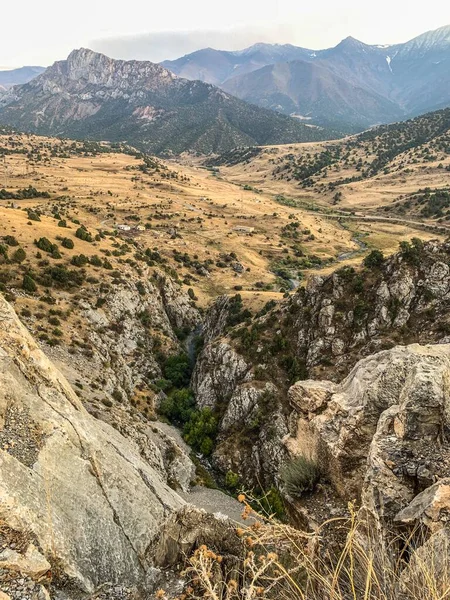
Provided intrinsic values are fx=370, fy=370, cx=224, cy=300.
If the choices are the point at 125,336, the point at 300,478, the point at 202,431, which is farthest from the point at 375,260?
the point at 300,478

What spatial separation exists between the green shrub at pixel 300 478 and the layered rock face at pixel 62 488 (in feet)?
19.9

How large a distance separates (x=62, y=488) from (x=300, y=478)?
33.3ft

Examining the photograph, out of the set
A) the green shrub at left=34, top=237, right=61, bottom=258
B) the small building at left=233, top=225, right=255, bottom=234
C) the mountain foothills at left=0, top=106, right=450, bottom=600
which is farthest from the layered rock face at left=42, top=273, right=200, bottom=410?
the small building at left=233, top=225, right=255, bottom=234

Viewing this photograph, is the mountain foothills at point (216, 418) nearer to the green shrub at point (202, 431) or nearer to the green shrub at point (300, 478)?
the green shrub at point (300, 478)

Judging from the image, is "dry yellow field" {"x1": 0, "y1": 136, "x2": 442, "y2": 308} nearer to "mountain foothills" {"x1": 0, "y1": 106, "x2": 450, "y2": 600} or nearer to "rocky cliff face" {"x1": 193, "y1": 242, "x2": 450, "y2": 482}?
"mountain foothills" {"x1": 0, "y1": 106, "x2": 450, "y2": 600}

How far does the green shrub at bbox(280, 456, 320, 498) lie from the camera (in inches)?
472

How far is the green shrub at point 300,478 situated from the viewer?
472 inches

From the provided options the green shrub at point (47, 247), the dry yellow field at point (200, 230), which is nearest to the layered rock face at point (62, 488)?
the green shrub at point (47, 247)

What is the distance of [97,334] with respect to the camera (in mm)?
52812

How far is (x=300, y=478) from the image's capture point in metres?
12.1

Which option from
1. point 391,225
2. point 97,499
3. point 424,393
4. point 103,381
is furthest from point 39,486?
point 391,225

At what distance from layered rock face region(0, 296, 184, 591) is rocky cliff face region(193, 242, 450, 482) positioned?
22.5 meters

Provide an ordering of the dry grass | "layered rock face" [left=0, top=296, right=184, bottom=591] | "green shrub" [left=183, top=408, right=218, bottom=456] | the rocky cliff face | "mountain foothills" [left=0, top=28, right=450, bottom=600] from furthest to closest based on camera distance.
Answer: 1. "green shrub" [left=183, top=408, right=218, bottom=456]
2. the rocky cliff face
3. "layered rock face" [left=0, top=296, right=184, bottom=591]
4. "mountain foothills" [left=0, top=28, right=450, bottom=600]
5. the dry grass

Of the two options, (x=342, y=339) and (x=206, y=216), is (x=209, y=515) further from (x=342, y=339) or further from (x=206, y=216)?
(x=206, y=216)
